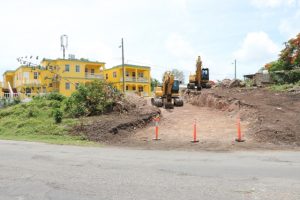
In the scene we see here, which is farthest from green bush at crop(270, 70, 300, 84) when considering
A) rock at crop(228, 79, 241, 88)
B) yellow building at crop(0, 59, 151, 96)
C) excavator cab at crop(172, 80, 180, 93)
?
yellow building at crop(0, 59, 151, 96)

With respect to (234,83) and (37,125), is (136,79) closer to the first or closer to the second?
(234,83)

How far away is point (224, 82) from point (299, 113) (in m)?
19.1

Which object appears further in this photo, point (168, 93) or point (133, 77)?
point (133, 77)

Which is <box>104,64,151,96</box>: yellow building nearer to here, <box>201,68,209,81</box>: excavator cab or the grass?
<box>201,68,209,81</box>: excavator cab

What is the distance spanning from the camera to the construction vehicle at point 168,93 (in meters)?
28.0

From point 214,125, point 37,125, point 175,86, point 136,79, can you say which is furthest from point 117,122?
point 136,79

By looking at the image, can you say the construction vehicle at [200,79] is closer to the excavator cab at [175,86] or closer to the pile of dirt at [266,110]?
the pile of dirt at [266,110]

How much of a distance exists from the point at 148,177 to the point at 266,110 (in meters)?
15.4

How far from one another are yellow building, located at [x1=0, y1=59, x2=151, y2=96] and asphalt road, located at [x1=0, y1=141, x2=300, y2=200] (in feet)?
127

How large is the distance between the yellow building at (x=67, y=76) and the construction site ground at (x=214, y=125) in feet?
Answer: 84.3

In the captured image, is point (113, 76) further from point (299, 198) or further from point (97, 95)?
point (299, 198)

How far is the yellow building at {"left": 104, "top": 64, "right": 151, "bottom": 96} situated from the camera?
2527 inches

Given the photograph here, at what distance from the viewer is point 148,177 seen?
880cm

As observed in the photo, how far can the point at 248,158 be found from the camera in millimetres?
12359
